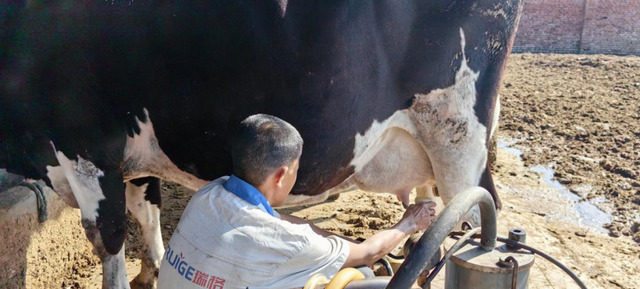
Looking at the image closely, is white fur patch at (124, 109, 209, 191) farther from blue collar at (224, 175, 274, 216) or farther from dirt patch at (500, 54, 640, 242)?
dirt patch at (500, 54, 640, 242)

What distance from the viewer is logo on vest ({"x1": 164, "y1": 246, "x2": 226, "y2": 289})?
1.43 metres

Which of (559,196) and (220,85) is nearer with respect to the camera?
(220,85)

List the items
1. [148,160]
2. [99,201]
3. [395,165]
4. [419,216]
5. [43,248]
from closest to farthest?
[419,216], [99,201], [148,160], [395,165], [43,248]

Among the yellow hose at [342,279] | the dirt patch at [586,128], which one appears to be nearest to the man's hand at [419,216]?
the yellow hose at [342,279]

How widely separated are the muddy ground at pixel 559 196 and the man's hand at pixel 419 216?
5.01 feet

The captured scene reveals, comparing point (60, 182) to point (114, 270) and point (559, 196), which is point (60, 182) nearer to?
point (114, 270)

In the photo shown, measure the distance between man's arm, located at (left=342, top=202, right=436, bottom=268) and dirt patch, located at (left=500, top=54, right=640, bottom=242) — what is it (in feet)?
9.84

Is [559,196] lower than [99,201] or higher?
lower

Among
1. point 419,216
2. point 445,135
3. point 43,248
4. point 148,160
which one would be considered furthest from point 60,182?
point 445,135

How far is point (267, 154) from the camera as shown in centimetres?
157

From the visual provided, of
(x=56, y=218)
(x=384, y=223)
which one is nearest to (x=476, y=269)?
(x=56, y=218)

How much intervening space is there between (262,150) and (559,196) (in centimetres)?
424

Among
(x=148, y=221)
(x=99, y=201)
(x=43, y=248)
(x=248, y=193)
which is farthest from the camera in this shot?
(x=148, y=221)

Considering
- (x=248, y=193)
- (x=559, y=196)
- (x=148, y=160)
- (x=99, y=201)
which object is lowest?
(x=559, y=196)
